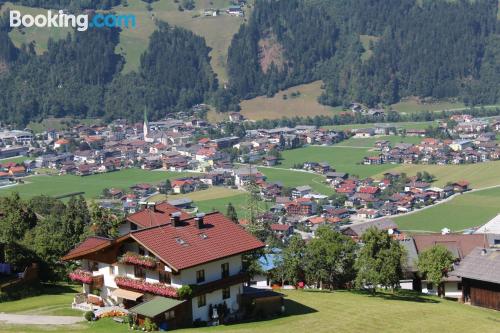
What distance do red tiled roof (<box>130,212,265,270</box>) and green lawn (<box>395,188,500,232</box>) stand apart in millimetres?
62717

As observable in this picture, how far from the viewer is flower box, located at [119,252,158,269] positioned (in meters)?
34.9

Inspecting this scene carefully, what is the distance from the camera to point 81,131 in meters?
191

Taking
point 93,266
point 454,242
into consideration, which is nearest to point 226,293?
point 93,266

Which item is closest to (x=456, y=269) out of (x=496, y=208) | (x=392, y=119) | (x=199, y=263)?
(x=199, y=263)

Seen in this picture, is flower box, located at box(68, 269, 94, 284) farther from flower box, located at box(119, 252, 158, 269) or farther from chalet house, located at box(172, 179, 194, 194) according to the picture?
chalet house, located at box(172, 179, 194, 194)

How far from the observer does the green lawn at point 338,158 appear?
469 feet

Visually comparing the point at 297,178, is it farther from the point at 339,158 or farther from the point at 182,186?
the point at 182,186

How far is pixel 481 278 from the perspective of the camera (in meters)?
43.7

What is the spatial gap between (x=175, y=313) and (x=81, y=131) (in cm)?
16158

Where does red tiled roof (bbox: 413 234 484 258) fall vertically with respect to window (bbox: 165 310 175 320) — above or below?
below

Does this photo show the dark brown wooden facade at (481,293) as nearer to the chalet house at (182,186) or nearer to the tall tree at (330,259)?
the tall tree at (330,259)

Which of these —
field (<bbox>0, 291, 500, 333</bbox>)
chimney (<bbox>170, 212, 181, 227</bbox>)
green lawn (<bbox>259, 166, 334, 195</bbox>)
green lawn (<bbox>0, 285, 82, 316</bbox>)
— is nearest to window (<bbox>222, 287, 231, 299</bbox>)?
field (<bbox>0, 291, 500, 333</bbox>)

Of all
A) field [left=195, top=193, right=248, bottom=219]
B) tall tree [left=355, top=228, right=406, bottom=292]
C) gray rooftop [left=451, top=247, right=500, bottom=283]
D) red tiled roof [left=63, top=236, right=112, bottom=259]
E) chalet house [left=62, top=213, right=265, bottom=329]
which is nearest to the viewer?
chalet house [left=62, top=213, right=265, bottom=329]

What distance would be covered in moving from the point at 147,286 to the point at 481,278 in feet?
58.3
